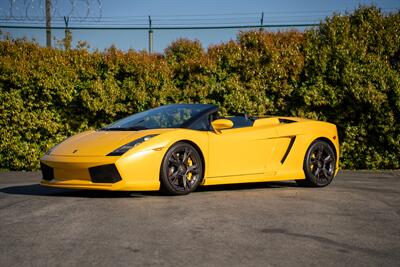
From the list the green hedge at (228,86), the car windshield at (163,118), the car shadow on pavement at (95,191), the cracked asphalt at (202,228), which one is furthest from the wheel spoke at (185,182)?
the green hedge at (228,86)

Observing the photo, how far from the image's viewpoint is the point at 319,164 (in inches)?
377

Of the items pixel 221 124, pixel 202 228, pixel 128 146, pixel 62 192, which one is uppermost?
pixel 221 124

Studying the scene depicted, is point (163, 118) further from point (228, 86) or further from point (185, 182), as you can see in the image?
point (228, 86)

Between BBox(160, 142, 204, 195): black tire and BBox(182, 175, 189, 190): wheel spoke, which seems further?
BBox(182, 175, 189, 190): wheel spoke

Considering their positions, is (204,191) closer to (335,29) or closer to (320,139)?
(320,139)

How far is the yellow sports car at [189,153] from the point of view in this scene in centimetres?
771

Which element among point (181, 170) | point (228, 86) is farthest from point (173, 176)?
point (228, 86)

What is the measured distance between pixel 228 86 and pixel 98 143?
5.28 m

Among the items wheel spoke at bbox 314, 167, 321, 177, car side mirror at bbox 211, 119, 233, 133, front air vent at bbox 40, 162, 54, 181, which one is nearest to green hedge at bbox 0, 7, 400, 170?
wheel spoke at bbox 314, 167, 321, 177

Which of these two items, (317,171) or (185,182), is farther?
(317,171)

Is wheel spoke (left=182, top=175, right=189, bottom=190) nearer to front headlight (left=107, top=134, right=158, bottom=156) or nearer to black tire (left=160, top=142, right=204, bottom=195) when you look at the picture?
black tire (left=160, top=142, right=204, bottom=195)

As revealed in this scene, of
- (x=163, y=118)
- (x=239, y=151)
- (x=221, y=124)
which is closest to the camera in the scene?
(x=221, y=124)

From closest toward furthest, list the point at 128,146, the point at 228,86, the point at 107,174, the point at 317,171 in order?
1. the point at 107,174
2. the point at 128,146
3. the point at 317,171
4. the point at 228,86

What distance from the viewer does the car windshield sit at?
28.0 feet
